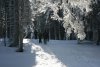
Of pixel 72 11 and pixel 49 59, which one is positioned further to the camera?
pixel 49 59

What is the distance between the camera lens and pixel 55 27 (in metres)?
51.6

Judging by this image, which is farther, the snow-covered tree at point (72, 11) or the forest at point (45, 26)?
the forest at point (45, 26)

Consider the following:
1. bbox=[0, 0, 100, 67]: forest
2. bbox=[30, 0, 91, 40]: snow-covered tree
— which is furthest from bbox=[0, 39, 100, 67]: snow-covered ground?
bbox=[30, 0, 91, 40]: snow-covered tree

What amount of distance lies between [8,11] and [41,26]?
49.0ft

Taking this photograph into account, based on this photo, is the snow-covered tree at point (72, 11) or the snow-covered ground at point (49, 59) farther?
the snow-covered ground at point (49, 59)

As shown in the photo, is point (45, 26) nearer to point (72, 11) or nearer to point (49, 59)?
point (49, 59)

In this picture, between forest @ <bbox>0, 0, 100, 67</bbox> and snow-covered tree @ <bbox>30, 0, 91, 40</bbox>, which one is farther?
forest @ <bbox>0, 0, 100, 67</bbox>

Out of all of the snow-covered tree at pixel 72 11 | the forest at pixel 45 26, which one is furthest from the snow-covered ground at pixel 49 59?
the snow-covered tree at pixel 72 11

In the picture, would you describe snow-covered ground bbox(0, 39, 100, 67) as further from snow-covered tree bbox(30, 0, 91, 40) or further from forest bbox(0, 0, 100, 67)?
snow-covered tree bbox(30, 0, 91, 40)

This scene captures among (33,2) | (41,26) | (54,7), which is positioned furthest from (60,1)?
(41,26)

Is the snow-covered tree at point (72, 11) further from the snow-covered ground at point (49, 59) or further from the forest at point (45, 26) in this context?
the snow-covered ground at point (49, 59)

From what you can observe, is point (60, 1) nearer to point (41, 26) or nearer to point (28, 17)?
point (28, 17)

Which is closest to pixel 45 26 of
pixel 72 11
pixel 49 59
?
pixel 49 59

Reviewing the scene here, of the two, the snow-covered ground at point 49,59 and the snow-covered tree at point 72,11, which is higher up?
the snow-covered tree at point 72,11
